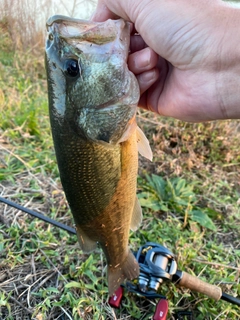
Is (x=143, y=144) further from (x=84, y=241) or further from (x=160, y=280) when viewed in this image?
(x=160, y=280)

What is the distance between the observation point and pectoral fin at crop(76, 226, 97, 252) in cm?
184

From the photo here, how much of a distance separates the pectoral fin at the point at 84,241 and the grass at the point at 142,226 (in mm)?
474

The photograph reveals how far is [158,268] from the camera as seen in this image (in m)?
2.11

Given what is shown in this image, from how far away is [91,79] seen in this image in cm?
151

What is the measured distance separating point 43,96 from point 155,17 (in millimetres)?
3259

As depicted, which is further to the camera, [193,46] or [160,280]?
[160,280]

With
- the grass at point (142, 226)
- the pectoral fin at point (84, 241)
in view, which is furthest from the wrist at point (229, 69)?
the grass at point (142, 226)

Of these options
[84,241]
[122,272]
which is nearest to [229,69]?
[84,241]

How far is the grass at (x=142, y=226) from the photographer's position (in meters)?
2.24

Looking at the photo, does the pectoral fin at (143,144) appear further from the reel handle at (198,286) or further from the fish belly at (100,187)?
the reel handle at (198,286)

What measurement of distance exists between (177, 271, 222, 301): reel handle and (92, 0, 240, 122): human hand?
3.19ft

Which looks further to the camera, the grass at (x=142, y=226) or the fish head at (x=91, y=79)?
the grass at (x=142, y=226)

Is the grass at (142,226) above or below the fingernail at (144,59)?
below

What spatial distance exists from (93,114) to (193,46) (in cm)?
54
